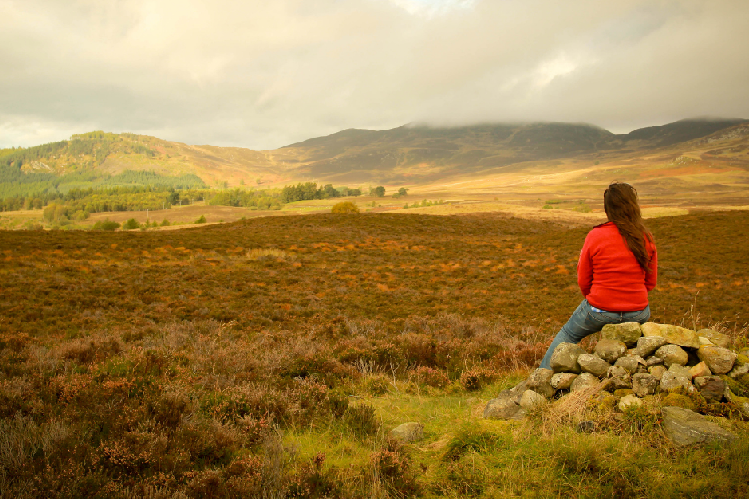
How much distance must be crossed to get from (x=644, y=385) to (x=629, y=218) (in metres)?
1.73

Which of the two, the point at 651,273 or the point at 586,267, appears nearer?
the point at 651,273

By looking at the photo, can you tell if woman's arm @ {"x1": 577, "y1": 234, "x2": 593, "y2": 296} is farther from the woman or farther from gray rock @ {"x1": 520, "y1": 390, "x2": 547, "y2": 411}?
gray rock @ {"x1": 520, "y1": 390, "x2": 547, "y2": 411}

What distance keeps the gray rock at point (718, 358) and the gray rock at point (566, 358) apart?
1.13m

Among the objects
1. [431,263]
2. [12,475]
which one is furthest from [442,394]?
[431,263]

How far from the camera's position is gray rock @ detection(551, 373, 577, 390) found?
4.36m

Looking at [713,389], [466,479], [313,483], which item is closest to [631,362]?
[713,389]

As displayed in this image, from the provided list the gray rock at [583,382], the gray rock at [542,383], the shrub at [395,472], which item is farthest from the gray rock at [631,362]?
the shrub at [395,472]

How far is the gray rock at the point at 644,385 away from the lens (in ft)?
12.6

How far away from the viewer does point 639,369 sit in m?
4.08

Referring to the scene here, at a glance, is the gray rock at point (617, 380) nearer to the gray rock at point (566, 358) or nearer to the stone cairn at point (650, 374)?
the stone cairn at point (650, 374)

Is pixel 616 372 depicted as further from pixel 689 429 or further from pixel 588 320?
pixel 689 429

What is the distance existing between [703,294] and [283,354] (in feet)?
57.2

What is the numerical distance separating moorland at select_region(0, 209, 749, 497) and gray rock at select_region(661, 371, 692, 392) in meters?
0.29

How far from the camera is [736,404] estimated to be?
11.5 ft
